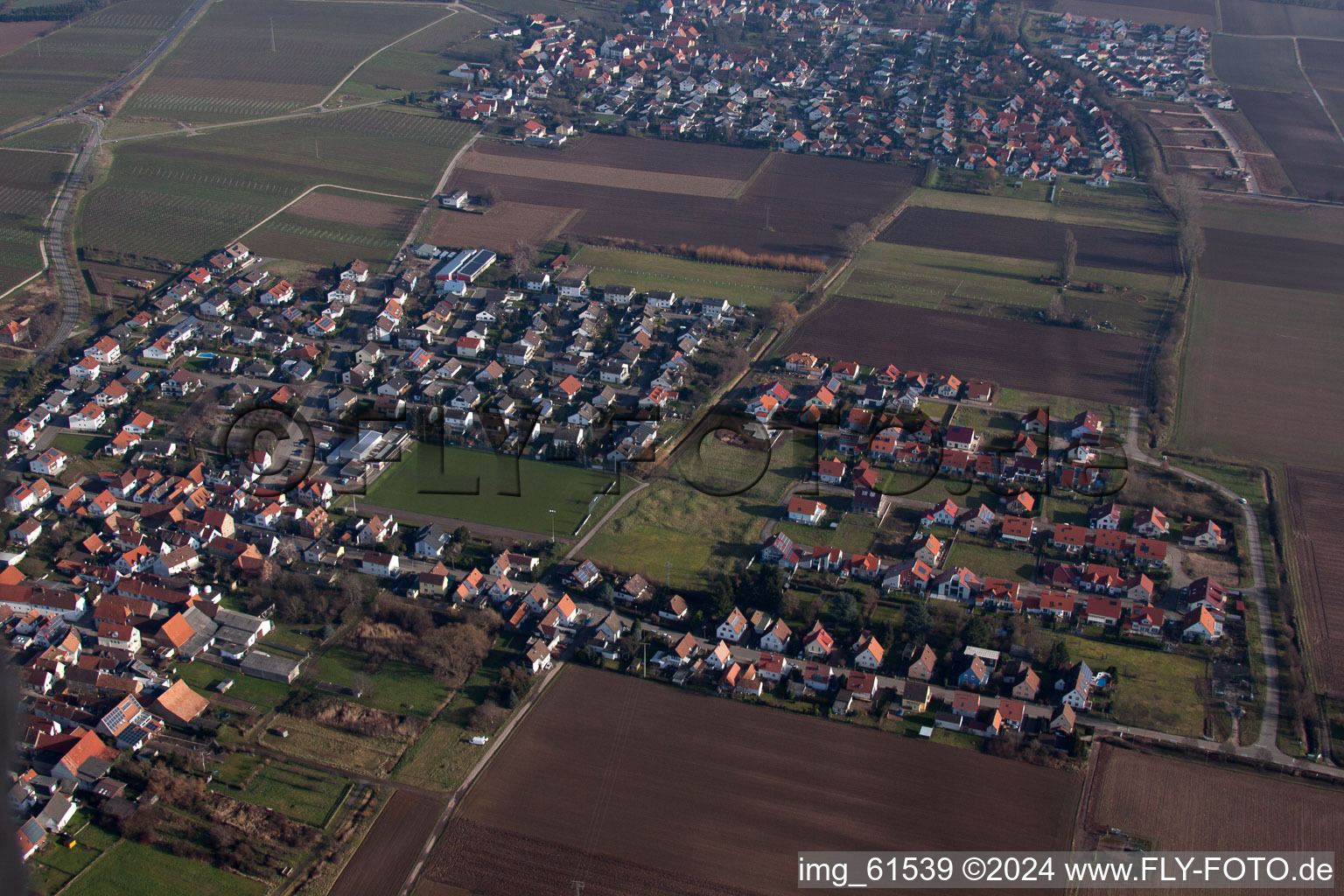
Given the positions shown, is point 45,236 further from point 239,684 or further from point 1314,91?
point 1314,91

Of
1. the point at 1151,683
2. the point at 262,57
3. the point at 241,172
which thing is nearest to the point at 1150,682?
the point at 1151,683

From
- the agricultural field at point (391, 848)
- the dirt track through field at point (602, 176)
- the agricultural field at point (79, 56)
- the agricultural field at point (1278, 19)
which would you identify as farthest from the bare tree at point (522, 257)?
the agricultural field at point (1278, 19)

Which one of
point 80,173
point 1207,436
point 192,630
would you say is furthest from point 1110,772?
point 80,173

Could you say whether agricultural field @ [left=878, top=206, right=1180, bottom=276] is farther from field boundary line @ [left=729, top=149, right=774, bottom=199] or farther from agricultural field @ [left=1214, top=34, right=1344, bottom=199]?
agricultural field @ [left=1214, top=34, right=1344, bottom=199]

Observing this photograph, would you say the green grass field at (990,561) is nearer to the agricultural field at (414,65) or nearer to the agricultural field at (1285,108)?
the agricultural field at (1285,108)

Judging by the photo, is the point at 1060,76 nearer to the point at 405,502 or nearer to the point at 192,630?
the point at 405,502
